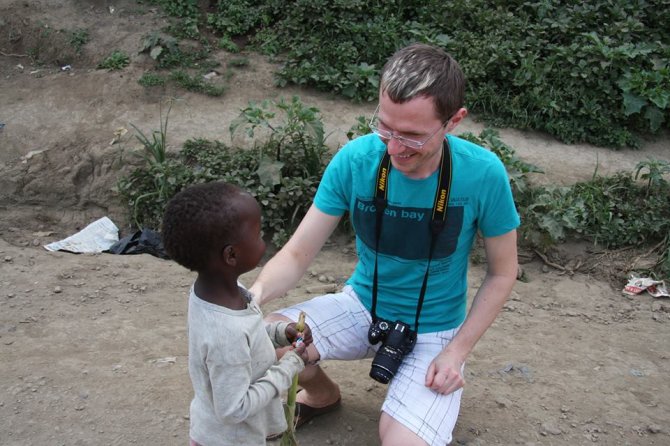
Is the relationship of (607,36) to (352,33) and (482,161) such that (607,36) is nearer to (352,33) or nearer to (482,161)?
(352,33)

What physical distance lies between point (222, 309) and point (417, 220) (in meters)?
0.97

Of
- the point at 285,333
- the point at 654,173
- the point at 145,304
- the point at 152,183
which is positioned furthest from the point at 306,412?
the point at 654,173

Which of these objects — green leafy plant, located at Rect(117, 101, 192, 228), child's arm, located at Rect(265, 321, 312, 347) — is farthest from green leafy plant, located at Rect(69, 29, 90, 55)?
child's arm, located at Rect(265, 321, 312, 347)

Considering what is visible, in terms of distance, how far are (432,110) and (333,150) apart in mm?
3231

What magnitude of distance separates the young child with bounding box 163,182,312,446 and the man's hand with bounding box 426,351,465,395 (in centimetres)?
68

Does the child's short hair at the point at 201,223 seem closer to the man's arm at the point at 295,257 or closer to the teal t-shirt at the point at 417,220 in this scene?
the man's arm at the point at 295,257

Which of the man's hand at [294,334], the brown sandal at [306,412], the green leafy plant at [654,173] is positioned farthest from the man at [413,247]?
the green leafy plant at [654,173]

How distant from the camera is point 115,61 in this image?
655 cm

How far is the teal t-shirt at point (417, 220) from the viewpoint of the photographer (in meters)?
2.69

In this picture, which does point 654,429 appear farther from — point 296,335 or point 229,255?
point 229,255

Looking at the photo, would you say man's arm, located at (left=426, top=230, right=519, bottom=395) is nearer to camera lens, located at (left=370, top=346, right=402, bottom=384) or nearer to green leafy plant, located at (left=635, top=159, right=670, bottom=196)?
camera lens, located at (left=370, top=346, right=402, bottom=384)

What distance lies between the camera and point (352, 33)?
6.66 m

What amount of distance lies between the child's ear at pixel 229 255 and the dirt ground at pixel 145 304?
4.50ft

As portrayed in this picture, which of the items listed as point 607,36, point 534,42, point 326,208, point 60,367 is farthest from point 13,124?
point 607,36
